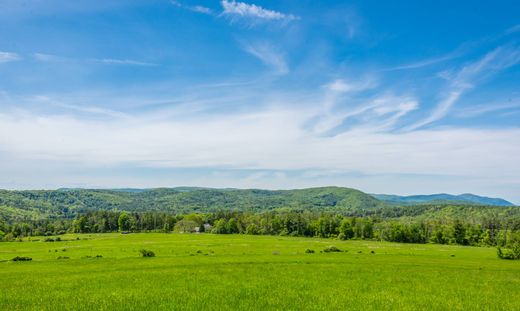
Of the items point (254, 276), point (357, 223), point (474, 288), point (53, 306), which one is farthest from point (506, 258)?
point (357, 223)

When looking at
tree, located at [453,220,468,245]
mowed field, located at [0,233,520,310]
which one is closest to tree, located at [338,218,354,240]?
tree, located at [453,220,468,245]

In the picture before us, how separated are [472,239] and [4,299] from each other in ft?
612

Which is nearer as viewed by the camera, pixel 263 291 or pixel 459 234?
pixel 263 291

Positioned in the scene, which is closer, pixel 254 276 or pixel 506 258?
pixel 254 276

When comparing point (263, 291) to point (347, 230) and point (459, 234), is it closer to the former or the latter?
point (347, 230)

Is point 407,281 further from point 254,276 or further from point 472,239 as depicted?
point 472,239

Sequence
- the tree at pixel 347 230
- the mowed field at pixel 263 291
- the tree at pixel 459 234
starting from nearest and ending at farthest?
the mowed field at pixel 263 291
the tree at pixel 459 234
the tree at pixel 347 230

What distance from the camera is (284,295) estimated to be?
97.1 feet

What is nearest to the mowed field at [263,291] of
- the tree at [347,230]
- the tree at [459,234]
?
the tree at [347,230]

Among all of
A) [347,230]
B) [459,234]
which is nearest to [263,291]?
[347,230]

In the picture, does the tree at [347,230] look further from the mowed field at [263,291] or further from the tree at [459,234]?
the mowed field at [263,291]

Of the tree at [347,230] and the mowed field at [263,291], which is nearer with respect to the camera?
the mowed field at [263,291]

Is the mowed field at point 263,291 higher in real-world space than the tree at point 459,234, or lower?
higher

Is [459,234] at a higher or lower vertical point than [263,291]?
lower
